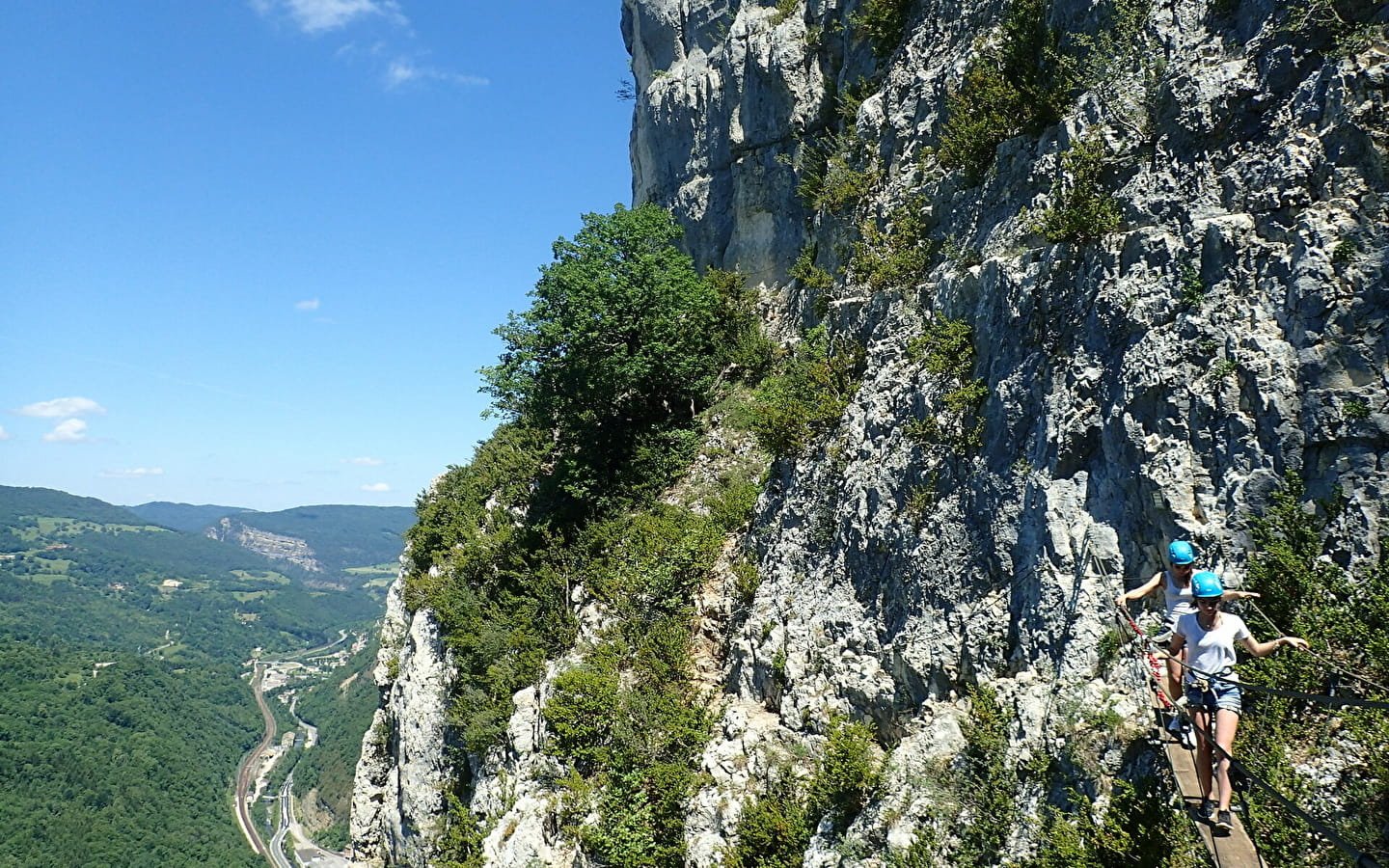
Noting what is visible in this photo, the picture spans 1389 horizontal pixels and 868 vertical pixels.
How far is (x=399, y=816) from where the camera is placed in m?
18.4

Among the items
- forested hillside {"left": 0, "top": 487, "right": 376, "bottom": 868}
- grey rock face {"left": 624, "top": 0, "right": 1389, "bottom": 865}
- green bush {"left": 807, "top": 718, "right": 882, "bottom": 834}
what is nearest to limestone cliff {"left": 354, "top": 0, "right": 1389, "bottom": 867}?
grey rock face {"left": 624, "top": 0, "right": 1389, "bottom": 865}

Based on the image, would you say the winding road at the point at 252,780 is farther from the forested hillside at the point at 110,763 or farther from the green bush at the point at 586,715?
the green bush at the point at 586,715

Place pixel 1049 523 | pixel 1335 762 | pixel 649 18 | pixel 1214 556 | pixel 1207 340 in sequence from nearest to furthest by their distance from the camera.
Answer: pixel 1335 762 → pixel 1214 556 → pixel 1207 340 → pixel 1049 523 → pixel 649 18

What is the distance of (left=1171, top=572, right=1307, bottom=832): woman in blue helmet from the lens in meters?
4.83

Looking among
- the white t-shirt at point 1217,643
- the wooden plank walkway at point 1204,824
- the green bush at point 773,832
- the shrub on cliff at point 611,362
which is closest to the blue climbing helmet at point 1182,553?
the white t-shirt at point 1217,643

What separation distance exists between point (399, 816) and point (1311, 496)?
805 inches

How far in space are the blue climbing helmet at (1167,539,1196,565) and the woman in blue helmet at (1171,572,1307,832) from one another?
373 millimetres

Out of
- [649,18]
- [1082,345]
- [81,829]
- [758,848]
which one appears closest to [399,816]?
[758,848]

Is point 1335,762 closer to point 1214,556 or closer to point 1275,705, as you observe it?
point 1275,705

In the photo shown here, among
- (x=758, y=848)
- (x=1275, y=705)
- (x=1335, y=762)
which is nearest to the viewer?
(x=1335, y=762)

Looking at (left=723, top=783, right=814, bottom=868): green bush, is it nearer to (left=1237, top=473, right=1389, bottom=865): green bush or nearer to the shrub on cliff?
(left=1237, top=473, right=1389, bottom=865): green bush

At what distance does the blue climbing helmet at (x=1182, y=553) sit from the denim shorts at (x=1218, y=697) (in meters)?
0.93

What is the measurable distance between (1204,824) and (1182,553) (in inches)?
74.2

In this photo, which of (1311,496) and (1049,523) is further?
(1049,523)
